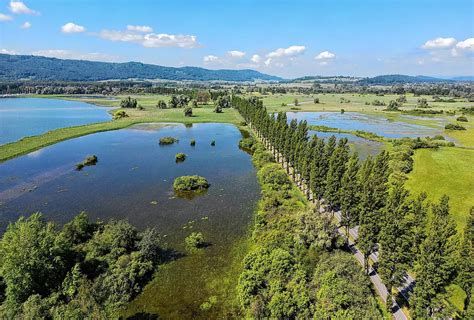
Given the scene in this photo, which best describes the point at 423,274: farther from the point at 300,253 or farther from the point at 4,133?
the point at 4,133

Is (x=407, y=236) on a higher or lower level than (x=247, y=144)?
higher

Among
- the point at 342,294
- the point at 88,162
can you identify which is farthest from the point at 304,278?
the point at 88,162

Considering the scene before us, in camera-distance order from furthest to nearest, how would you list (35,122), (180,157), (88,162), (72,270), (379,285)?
(35,122), (180,157), (88,162), (379,285), (72,270)

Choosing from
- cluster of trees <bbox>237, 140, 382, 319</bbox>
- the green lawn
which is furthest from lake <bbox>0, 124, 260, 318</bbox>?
the green lawn

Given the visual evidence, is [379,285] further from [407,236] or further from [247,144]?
[247,144]

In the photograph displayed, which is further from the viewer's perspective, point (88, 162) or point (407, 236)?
point (88, 162)

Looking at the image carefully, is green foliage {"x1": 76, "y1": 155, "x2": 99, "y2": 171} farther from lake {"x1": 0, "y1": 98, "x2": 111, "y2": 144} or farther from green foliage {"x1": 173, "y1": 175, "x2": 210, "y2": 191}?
lake {"x1": 0, "y1": 98, "x2": 111, "y2": 144}

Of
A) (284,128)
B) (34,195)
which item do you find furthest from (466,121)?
(34,195)
